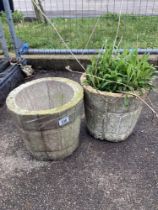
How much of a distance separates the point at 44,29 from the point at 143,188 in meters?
3.54

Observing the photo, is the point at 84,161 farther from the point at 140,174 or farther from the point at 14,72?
the point at 14,72

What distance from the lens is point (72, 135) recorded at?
7.74 ft

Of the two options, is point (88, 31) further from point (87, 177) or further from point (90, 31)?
point (87, 177)

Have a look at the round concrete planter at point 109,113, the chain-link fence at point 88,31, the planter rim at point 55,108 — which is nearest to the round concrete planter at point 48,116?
the planter rim at point 55,108

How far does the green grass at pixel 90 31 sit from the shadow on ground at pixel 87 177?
196 centimetres

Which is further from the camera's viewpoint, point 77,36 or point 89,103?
point 77,36

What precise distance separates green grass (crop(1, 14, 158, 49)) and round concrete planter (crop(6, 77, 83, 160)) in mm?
1769

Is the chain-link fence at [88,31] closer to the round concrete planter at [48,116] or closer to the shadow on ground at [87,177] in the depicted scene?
the round concrete planter at [48,116]

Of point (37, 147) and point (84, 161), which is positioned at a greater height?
point (37, 147)

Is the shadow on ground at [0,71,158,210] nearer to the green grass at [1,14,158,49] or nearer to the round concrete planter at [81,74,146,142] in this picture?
the round concrete planter at [81,74,146,142]

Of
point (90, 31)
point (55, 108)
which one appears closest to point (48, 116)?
point (55, 108)

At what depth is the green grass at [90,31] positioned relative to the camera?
423cm

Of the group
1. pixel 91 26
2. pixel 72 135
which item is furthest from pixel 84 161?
pixel 91 26

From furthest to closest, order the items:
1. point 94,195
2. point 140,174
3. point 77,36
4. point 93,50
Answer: point 77,36, point 93,50, point 140,174, point 94,195
